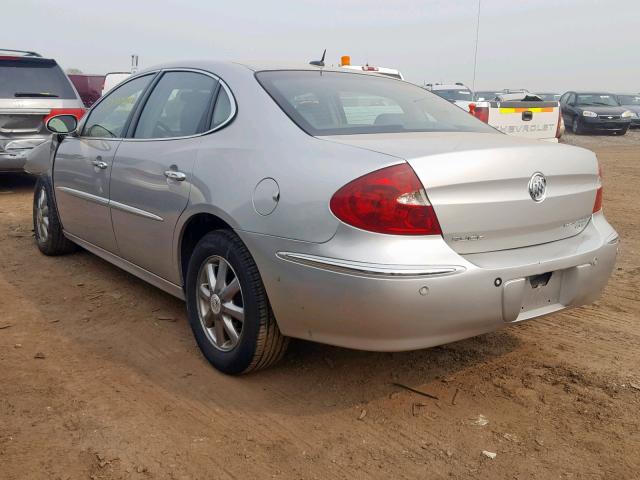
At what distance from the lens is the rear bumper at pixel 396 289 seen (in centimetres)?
247

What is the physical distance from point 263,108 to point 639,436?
2.18 metres

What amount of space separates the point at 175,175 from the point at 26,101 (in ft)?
18.8

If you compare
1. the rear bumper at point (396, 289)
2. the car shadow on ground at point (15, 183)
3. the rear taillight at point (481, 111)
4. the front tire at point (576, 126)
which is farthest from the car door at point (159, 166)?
the front tire at point (576, 126)

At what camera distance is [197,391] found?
304 cm

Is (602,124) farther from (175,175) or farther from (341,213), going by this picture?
(341,213)

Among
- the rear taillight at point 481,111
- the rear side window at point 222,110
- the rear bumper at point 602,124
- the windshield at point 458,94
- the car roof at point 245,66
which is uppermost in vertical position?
the car roof at point 245,66

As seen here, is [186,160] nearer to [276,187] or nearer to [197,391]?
[276,187]

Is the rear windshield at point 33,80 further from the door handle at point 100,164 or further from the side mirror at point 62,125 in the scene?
the door handle at point 100,164

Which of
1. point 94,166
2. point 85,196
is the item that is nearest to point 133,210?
point 94,166

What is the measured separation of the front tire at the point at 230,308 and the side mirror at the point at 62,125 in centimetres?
205

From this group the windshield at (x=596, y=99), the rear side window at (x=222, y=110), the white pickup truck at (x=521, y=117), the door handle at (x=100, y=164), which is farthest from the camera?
the windshield at (x=596, y=99)

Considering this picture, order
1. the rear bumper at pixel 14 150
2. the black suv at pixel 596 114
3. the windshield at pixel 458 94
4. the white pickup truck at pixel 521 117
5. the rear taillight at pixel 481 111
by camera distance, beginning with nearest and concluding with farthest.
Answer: the rear bumper at pixel 14 150 < the rear taillight at pixel 481 111 < the white pickup truck at pixel 521 117 < the windshield at pixel 458 94 < the black suv at pixel 596 114

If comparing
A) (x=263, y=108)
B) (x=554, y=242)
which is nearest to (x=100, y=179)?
(x=263, y=108)

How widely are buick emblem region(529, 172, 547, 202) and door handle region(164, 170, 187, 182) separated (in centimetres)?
167
